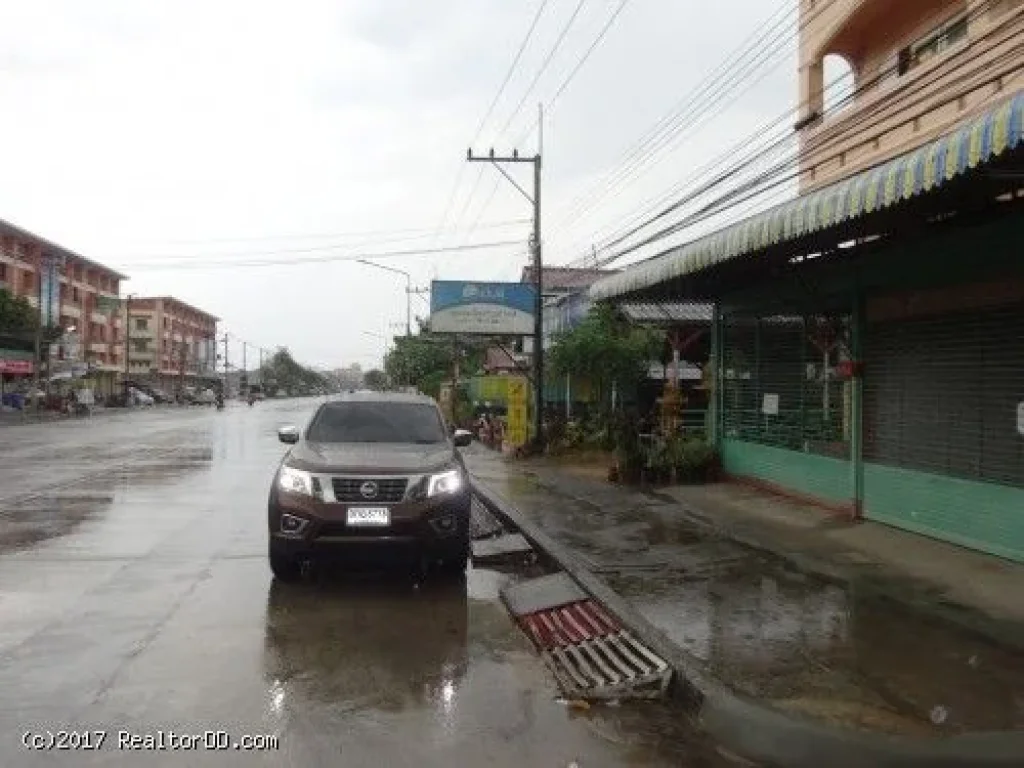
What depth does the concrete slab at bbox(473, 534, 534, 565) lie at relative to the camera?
10.5 metres

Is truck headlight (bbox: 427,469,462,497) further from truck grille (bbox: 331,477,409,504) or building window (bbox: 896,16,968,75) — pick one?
building window (bbox: 896,16,968,75)

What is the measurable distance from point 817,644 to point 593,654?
1468 mm

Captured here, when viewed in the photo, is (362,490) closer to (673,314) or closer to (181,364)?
(673,314)

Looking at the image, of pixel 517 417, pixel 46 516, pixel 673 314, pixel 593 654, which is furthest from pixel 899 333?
pixel 517 417

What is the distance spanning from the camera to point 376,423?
10.3 m

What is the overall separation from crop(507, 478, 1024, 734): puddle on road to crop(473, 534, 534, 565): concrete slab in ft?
2.41

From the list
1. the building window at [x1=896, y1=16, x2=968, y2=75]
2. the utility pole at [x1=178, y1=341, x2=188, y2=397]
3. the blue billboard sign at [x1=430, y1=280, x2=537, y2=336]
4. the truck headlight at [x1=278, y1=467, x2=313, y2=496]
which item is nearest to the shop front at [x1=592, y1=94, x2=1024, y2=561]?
the truck headlight at [x1=278, y1=467, x2=313, y2=496]

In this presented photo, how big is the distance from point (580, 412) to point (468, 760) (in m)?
24.1

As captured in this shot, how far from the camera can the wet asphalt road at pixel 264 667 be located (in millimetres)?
4875

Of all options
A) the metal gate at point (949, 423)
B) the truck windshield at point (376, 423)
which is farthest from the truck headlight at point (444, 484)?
the metal gate at point (949, 423)

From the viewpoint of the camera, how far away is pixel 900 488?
1102cm

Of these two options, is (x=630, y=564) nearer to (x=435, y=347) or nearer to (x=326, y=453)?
(x=326, y=453)

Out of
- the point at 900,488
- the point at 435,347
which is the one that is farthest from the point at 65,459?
the point at 435,347

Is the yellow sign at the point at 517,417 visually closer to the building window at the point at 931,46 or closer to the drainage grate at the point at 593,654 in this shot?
the building window at the point at 931,46
